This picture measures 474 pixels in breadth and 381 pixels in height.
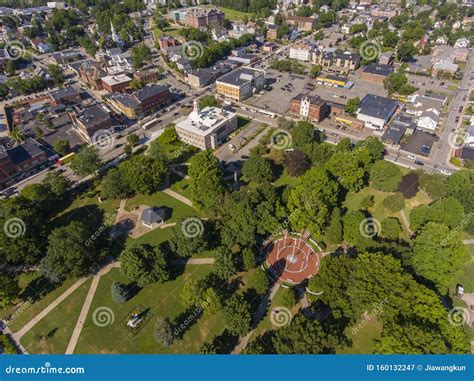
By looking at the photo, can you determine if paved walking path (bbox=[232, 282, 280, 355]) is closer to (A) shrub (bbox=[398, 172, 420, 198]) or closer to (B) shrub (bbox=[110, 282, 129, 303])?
(B) shrub (bbox=[110, 282, 129, 303])

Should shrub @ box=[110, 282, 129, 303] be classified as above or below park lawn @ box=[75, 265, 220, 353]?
above

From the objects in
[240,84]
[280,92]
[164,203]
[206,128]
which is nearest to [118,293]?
[164,203]

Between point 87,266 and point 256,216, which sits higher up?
point 256,216

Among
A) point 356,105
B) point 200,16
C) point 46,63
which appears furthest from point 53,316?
point 200,16

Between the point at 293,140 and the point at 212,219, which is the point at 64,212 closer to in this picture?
the point at 212,219

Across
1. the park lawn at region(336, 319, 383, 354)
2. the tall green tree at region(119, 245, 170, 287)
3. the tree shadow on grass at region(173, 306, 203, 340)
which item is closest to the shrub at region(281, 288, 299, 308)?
the park lawn at region(336, 319, 383, 354)

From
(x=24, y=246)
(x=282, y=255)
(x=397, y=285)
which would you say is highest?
(x=397, y=285)
